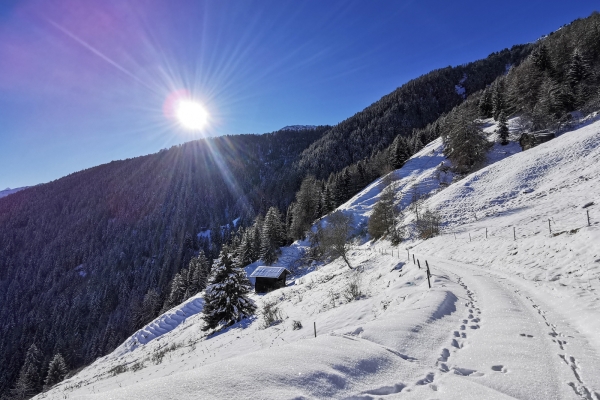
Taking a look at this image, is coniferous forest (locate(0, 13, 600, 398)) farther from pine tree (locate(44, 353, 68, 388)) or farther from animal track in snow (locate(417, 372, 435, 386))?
animal track in snow (locate(417, 372, 435, 386))

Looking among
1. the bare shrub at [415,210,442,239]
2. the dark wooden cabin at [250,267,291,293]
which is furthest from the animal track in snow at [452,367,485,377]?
the dark wooden cabin at [250,267,291,293]

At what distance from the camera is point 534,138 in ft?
141

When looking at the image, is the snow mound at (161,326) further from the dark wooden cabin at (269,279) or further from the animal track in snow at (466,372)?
the animal track in snow at (466,372)

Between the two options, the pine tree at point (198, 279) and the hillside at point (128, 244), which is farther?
the hillside at point (128, 244)

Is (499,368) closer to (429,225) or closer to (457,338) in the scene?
(457,338)

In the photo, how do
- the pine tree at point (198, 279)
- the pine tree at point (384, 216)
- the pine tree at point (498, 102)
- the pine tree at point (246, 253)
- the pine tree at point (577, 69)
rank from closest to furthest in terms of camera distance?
the pine tree at point (384, 216)
the pine tree at point (577, 69)
the pine tree at point (246, 253)
the pine tree at point (498, 102)
the pine tree at point (198, 279)

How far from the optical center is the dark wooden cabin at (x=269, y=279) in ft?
135

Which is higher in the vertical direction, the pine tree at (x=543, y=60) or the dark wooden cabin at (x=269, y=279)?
the pine tree at (x=543, y=60)

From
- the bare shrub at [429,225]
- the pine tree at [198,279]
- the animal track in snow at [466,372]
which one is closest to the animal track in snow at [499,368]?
the animal track in snow at [466,372]

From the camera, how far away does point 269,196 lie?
144375 mm

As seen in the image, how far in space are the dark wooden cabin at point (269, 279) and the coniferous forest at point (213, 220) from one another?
8.14 meters

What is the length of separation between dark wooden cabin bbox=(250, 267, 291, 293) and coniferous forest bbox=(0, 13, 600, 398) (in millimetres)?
8140

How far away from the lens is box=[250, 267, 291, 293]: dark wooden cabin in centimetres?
4118

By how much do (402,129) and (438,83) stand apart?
227 feet
